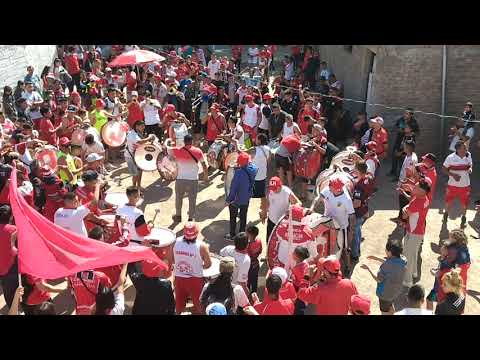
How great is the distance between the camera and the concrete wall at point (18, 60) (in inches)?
634

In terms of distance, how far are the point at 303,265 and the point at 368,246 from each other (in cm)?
359

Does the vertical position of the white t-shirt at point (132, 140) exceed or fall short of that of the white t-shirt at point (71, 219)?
it exceeds it

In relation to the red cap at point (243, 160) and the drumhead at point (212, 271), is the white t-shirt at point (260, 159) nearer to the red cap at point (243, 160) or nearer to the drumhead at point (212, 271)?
the red cap at point (243, 160)

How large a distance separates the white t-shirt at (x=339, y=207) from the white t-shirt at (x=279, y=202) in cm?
71

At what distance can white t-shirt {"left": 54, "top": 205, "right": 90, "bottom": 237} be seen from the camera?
7.35 m

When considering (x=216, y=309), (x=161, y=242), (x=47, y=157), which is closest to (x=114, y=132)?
(x=47, y=157)

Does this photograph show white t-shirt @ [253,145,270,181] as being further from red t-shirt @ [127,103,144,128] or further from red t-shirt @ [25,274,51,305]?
red t-shirt @ [25,274,51,305]

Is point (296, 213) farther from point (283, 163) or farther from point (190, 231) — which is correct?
point (283, 163)

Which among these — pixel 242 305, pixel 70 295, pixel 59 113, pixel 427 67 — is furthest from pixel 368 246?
pixel 59 113

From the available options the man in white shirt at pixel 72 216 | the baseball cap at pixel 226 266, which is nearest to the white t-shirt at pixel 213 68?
the man in white shirt at pixel 72 216

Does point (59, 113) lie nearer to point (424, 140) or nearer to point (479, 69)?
point (424, 140)

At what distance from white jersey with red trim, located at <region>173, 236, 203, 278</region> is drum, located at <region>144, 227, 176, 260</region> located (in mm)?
774

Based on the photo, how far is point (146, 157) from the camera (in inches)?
427

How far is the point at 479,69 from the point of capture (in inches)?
535
